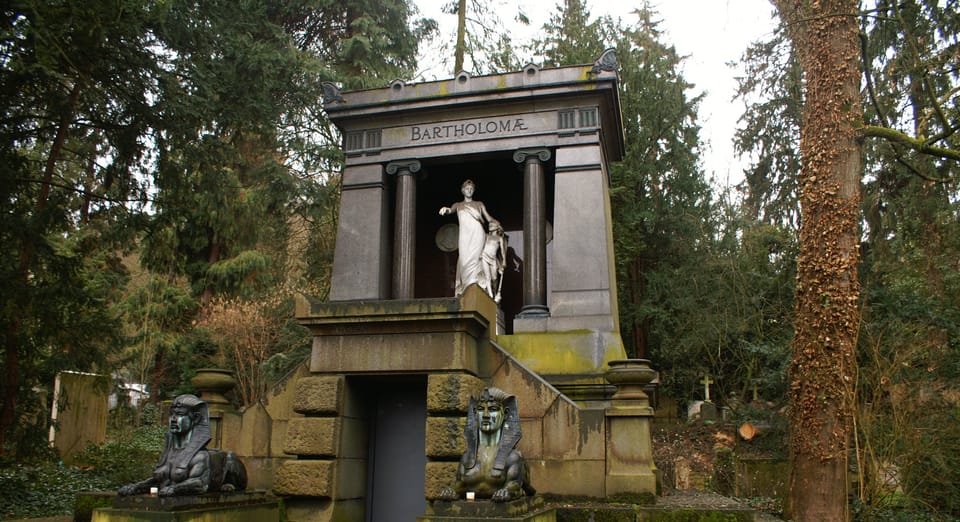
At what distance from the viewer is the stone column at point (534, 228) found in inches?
469

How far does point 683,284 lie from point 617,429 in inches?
572

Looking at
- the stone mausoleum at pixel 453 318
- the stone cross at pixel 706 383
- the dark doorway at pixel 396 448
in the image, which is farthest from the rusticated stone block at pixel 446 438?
the stone cross at pixel 706 383

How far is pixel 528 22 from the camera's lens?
22.3 m

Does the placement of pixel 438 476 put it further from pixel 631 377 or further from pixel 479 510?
pixel 631 377

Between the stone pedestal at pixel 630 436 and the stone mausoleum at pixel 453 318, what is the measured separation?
14mm

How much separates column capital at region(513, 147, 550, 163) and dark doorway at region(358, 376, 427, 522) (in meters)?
4.84

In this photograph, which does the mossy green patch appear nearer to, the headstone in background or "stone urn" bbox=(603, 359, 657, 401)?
"stone urn" bbox=(603, 359, 657, 401)

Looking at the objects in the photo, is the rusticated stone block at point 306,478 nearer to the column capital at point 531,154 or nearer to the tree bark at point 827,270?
the tree bark at point 827,270

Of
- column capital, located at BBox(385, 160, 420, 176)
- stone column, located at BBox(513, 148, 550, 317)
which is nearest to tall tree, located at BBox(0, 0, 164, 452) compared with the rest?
column capital, located at BBox(385, 160, 420, 176)

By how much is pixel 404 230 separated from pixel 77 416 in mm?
8846

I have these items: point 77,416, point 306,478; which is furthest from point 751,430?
point 77,416

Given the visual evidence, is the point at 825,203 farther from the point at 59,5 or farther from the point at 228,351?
the point at 228,351

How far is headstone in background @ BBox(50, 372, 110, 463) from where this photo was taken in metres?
15.6

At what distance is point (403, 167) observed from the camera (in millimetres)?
12922
